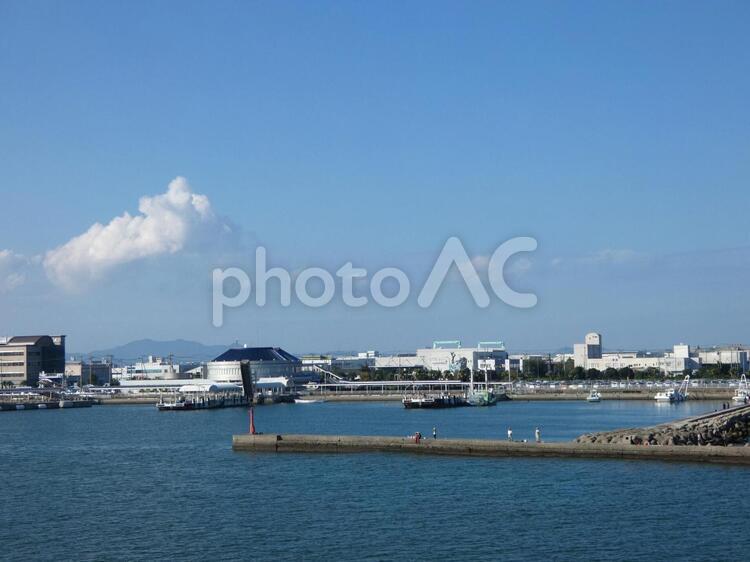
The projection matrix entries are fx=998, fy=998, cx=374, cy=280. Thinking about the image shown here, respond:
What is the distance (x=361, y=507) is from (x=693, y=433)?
15499 mm

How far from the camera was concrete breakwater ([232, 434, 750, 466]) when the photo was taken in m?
31.7

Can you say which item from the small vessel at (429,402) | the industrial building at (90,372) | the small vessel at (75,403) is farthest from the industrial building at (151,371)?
the small vessel at (429,402)

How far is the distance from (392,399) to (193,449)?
62.2m

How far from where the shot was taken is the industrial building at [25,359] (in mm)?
127750

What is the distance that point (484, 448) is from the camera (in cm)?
3541

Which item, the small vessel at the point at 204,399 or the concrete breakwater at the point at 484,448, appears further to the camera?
the small vessel at the point at 204,399

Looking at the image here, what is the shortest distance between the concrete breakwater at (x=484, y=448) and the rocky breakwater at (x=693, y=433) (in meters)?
1.04

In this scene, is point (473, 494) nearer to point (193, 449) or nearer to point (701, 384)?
point (193, 449)

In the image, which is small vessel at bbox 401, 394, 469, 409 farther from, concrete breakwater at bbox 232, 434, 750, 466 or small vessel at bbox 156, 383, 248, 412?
concrete breakwater at bbox 232, 434, 750, 466

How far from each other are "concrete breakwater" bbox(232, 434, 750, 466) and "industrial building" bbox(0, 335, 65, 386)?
95.7 m

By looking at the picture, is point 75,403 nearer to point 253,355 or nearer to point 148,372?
point 253,355

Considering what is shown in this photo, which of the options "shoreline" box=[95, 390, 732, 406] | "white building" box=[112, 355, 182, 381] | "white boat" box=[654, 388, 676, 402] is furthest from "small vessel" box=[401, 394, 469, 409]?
"white building" box=[112, 355, 182, 381]

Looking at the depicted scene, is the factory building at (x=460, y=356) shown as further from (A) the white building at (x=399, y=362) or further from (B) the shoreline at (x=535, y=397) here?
(B) the shoreline at (x=535, y=397)

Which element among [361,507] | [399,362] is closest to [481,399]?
[361,507]
